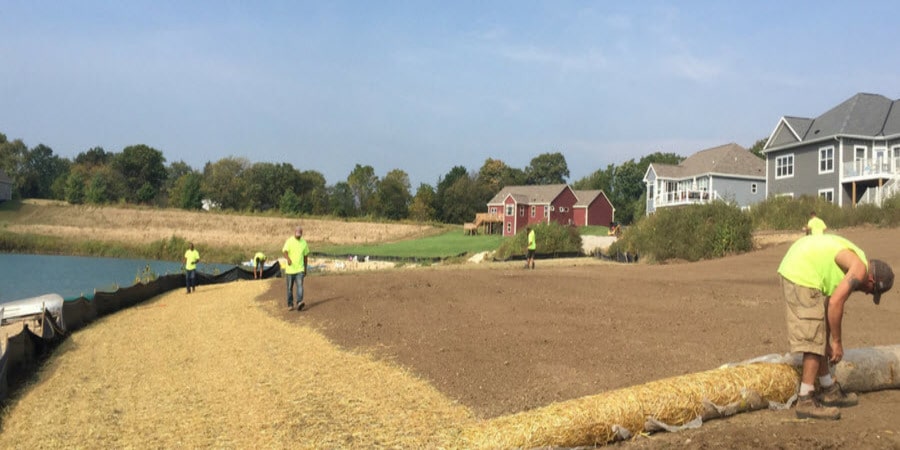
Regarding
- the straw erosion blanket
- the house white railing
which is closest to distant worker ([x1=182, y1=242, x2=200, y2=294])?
the straw erosion blanket

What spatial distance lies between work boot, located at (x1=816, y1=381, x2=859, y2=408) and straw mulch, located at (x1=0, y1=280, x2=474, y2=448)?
10.8ft

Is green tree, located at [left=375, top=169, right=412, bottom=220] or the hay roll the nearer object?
the hay roll

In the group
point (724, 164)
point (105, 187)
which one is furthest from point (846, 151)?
point (105, 187)

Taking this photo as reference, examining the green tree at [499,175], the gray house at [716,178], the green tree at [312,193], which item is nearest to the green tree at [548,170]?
the green tree at [499,175]

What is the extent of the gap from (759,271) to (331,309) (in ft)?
46.1

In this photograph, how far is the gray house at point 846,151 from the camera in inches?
1420

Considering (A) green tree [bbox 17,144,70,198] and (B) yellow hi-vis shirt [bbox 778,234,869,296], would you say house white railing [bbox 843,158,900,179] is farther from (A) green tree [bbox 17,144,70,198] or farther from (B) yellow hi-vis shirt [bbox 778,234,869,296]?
(A) green tree [bbox 17,144,70,198]

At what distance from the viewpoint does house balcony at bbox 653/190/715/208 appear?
48.0 metres

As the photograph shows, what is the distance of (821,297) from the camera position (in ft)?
18.2

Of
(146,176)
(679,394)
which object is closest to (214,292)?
(679,394)

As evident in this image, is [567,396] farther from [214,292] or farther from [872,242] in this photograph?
[872,242]

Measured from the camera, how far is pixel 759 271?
69.7 ft

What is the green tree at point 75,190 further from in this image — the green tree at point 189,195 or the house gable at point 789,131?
the house gable at point 789,131

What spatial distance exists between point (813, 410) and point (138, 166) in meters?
108
